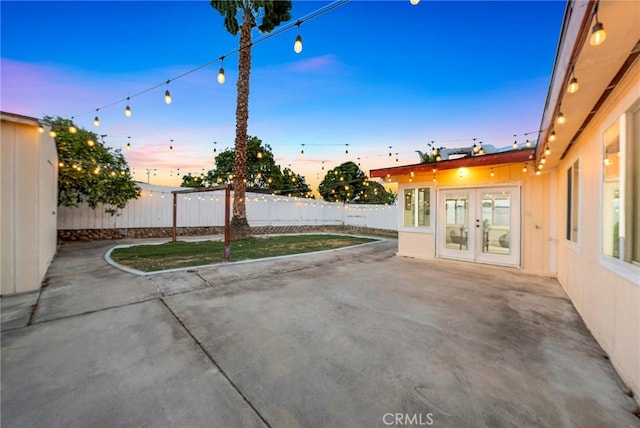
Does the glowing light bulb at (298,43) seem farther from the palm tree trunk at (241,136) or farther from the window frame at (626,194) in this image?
the palm tree trunk at (241,136)

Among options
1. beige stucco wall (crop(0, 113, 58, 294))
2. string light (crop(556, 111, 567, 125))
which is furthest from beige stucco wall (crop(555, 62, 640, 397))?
beige stucco wall (crop(0, 113, 58, 294))

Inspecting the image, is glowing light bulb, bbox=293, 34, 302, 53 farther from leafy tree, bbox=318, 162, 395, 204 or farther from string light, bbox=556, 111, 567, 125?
leafy tree, bbox=318, 162, 395, 204

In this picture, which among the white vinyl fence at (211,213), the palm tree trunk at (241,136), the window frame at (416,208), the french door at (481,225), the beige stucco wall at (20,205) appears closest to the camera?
Answer: the beige stucco wall at (20,205)

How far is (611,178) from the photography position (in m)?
2.51

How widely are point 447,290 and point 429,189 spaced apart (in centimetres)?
381

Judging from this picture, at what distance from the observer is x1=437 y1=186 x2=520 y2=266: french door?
6090 millimetres

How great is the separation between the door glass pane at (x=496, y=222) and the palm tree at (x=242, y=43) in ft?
28.3

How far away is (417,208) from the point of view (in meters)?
7.59

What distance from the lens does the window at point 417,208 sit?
24.2 ft

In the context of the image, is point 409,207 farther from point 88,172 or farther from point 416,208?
point 88,172

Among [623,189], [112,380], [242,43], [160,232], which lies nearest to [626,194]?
[623,189]

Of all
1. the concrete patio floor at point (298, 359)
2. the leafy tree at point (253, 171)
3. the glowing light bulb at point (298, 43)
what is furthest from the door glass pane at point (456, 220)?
the leafy tree at point (253, 171)

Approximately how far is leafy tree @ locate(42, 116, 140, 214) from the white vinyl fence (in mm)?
570

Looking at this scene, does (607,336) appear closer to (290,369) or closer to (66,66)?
(290,369)
